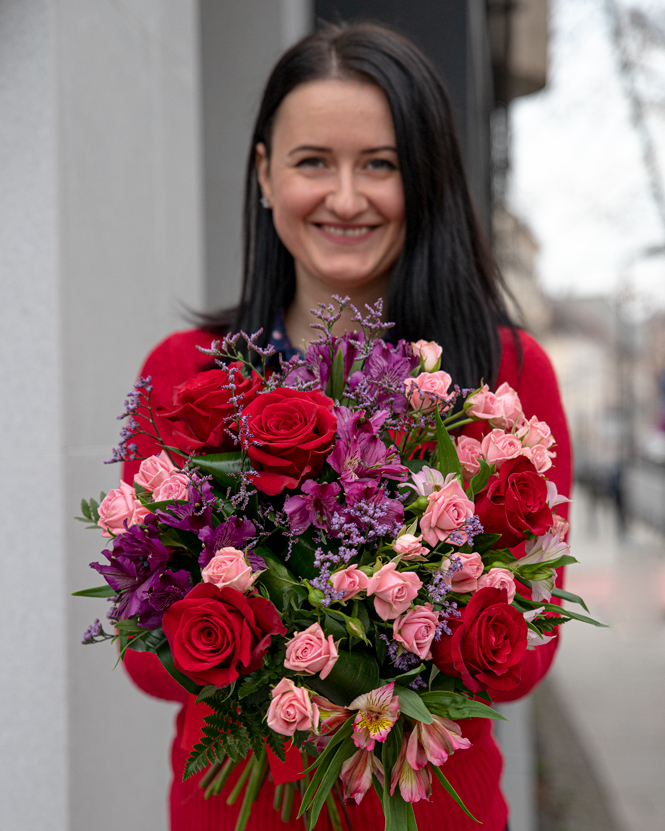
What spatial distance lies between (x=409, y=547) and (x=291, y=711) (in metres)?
0.24

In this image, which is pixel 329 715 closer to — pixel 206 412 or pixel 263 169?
pixel 206 412

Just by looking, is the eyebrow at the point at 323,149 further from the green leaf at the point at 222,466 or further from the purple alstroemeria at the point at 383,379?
the green leaf at the point at 222,466

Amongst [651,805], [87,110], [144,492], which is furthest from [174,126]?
[651,805]

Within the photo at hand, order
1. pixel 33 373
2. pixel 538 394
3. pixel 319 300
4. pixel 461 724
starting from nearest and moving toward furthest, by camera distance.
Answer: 1. pixel 461 724
2. pixel 538 394
3. pixel 319 300
4. pixel 33 373

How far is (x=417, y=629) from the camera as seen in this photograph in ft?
3.43

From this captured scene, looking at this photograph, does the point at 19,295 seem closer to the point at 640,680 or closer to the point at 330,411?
the point at 330,411

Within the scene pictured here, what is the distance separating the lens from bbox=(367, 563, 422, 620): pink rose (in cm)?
103

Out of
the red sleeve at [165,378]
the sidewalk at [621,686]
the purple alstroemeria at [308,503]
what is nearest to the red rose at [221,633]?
the purple alstroemeria at [308,503]

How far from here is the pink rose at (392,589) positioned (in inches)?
40.4

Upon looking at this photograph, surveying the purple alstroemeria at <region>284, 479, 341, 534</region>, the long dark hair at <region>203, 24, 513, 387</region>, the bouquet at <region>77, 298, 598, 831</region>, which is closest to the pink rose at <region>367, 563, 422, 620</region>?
the bouquet at <region>77, 298, 598, 831</region>

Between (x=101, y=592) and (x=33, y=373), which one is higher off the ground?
(x=33, y=373)

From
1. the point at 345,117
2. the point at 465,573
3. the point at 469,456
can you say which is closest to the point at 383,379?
the point at 469,456

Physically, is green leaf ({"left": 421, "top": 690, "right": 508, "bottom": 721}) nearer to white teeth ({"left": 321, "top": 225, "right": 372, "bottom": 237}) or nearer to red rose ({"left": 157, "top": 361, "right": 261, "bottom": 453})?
red rose ({"left": 157, "top": 361, "right": 261, "bottom": 453})

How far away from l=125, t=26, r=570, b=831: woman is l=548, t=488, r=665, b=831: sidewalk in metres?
4.07
